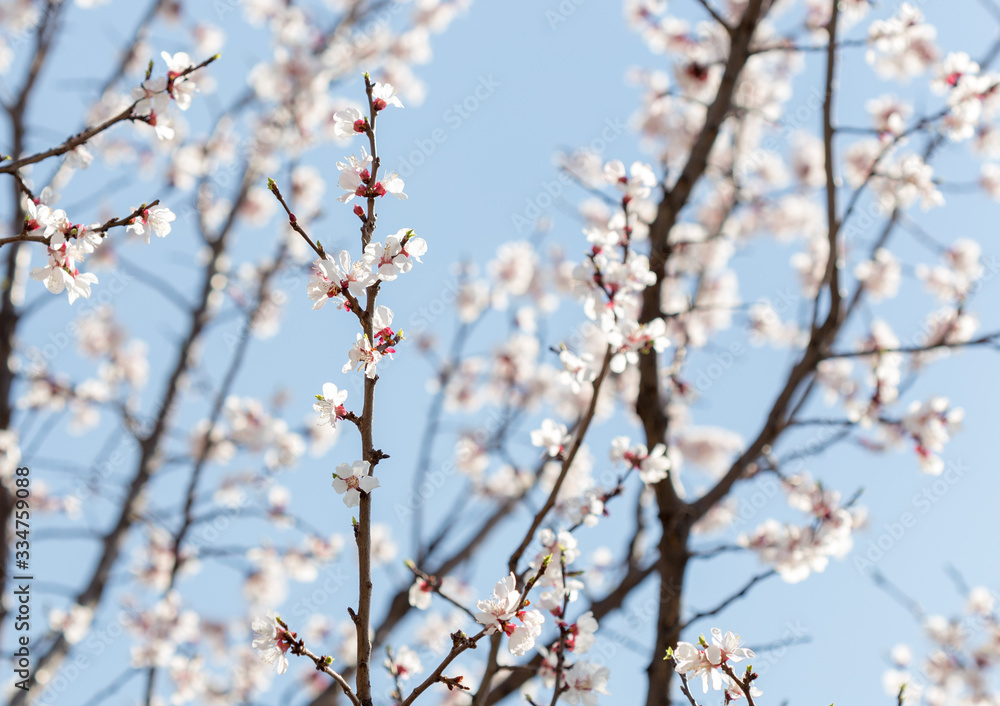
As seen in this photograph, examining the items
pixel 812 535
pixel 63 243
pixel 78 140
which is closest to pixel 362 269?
pixel 63 243

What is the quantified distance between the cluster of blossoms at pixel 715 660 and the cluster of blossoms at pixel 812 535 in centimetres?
161

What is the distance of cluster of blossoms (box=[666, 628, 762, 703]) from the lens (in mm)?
1677

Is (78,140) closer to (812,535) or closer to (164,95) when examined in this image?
(164,95)

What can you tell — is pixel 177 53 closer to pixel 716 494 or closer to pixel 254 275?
pixel 716 494

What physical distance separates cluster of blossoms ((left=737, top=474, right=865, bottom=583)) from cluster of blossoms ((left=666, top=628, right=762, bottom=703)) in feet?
5.28

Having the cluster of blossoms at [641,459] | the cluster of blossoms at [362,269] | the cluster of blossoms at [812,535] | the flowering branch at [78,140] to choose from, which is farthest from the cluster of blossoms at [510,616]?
the cluster of blossoms at [812,535]

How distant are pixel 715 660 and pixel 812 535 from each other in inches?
79.6

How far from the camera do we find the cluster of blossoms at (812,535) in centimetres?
332

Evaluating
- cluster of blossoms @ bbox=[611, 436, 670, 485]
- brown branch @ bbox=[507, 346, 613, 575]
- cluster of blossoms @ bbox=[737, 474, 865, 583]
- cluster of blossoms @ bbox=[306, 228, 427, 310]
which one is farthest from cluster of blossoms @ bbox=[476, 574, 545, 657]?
cluster of blossoms @ bbox=[737, 474, 865, 583]

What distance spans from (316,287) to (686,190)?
2314 millimetres

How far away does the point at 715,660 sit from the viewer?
170 centimetres

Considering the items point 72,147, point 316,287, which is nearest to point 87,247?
point 72,147

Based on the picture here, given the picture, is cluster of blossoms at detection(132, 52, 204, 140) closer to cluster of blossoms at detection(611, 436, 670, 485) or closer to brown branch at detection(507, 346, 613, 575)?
brown branch at detection(507, 346, 613, 575)

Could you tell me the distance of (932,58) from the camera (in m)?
5.73
